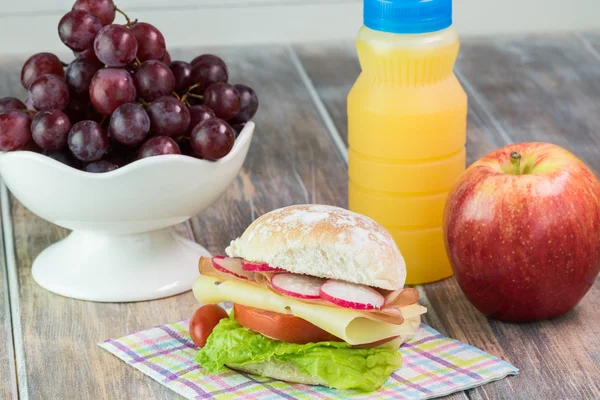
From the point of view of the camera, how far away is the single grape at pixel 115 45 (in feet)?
4.62

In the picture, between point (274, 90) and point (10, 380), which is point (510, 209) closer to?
point (10, 380)

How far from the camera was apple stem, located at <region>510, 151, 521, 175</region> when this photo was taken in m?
1.44

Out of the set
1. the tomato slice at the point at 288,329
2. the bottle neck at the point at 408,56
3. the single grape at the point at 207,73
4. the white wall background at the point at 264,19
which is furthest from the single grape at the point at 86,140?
the white wall background at the point at 264,19

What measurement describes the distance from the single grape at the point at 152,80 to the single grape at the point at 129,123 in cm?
5

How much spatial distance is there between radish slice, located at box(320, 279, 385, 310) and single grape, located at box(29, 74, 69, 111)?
469 mm

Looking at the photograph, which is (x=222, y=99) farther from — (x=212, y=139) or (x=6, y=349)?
(x=6, y=349)

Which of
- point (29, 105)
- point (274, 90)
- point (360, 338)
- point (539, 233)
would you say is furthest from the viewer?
point (274, 90)

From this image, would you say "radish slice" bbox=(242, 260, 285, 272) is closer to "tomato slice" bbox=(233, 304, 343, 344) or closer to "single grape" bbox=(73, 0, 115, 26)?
"tomato slice" bbox=(233, 304, 343, 344)

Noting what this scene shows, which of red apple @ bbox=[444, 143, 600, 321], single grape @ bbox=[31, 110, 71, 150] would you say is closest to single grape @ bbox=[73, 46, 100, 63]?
single grape @ bbox=[31, 110, 71, 150]

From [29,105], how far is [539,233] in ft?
2.45

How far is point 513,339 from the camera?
1.42 meters

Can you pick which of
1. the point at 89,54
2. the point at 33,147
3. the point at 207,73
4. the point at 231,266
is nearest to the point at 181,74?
the point at 207,73

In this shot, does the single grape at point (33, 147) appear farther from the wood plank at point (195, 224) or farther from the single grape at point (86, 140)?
the wood plank at point (195, 224)

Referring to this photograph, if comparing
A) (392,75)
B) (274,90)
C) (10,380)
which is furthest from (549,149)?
(274,90)
